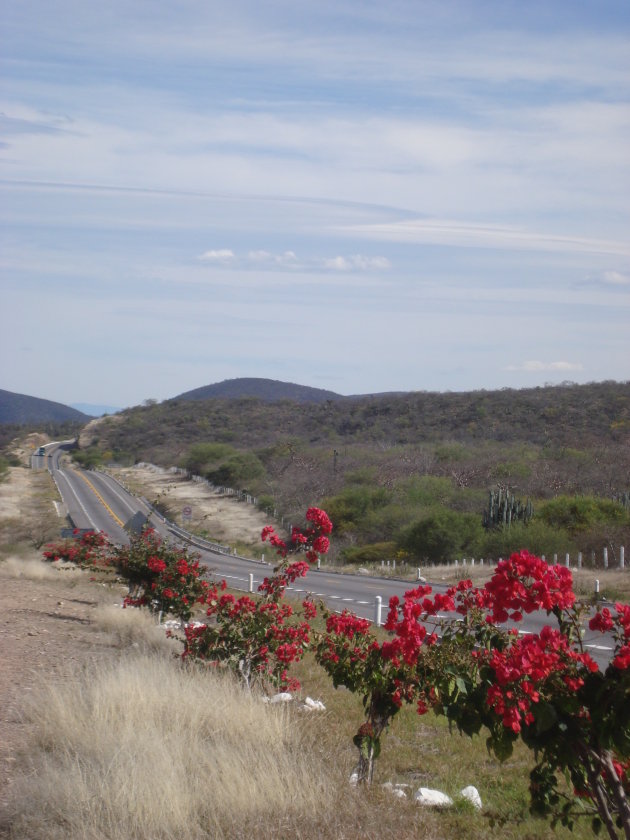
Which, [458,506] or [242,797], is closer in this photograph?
[242,797]

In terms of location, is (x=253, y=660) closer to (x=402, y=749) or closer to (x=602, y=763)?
(x=402, y=749)

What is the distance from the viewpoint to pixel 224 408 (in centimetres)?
12138

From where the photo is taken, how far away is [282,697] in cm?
905

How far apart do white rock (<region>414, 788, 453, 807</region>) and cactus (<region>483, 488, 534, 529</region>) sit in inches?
1101

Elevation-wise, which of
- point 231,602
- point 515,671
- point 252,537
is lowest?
point 252,537

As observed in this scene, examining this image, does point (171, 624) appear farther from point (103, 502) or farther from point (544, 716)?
point (103, 502)

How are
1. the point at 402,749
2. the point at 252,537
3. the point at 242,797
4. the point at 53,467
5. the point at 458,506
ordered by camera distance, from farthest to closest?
the point at 53,467 → the point at 252,537 → the point at 458,506 → the point at 402,749 → the point at 242,797

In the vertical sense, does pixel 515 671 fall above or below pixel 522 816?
above

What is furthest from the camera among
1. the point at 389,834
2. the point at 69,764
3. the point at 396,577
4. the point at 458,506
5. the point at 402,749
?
the point at 458,506

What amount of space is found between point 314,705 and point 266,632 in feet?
4.15

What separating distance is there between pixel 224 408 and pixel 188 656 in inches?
4447

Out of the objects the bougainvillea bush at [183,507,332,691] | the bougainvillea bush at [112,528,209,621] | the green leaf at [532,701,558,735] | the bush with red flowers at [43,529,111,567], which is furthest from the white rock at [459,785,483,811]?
the bush with red flowers at [43,529,111,567]

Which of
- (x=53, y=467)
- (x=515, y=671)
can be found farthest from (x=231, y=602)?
(x=53, y=467)

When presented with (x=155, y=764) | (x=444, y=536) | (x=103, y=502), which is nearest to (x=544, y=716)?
(x=155, y=764)
